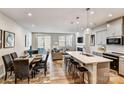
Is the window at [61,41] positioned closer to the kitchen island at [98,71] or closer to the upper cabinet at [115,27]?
the upper cabinet at [115,27]

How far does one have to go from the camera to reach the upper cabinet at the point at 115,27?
19.1ft

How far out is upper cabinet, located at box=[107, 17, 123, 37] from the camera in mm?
5816

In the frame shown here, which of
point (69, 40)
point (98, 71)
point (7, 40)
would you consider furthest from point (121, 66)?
point (69, 40)

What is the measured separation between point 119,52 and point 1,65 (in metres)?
5.32

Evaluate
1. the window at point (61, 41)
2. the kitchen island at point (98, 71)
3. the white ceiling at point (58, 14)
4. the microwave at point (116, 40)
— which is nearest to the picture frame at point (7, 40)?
the white ceiling at point (58, 14)

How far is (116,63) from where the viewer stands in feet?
18.4

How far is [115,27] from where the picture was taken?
6250 mm

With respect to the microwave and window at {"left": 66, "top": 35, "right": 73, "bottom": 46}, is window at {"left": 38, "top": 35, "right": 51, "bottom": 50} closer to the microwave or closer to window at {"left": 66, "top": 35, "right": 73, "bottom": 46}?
window at {"left": 66, "top": 35, "right": 73, "bottom": 46}

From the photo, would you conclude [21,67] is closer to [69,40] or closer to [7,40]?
[7,40]

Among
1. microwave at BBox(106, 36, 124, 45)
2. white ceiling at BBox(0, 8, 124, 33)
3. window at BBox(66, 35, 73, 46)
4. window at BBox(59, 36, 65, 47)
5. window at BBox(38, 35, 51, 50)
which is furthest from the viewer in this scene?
window at BBox(66, 35, 73, 46)

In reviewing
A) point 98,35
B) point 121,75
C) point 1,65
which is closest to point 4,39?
point 1,65

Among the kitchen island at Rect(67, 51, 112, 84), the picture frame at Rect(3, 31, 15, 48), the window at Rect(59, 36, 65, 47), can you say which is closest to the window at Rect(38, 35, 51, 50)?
the window at Rect(59, 36, 65, 47)

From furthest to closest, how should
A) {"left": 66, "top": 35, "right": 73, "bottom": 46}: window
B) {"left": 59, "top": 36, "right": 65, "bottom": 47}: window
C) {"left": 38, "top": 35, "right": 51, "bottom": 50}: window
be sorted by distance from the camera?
1. {"left": 66, "top": 35, "right": 73, "bottom": 46}: window
2. {"left": 59, "top": 36, "right": 65, "bottom": 47}: window
3. {"left": 38, "top": 35, "right": 51, "bottom": 50}: window

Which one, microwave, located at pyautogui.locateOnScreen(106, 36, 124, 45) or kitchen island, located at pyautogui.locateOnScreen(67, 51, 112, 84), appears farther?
microwave, located at pyautogui.locateOnScreen(106, 36, 124, 45)
